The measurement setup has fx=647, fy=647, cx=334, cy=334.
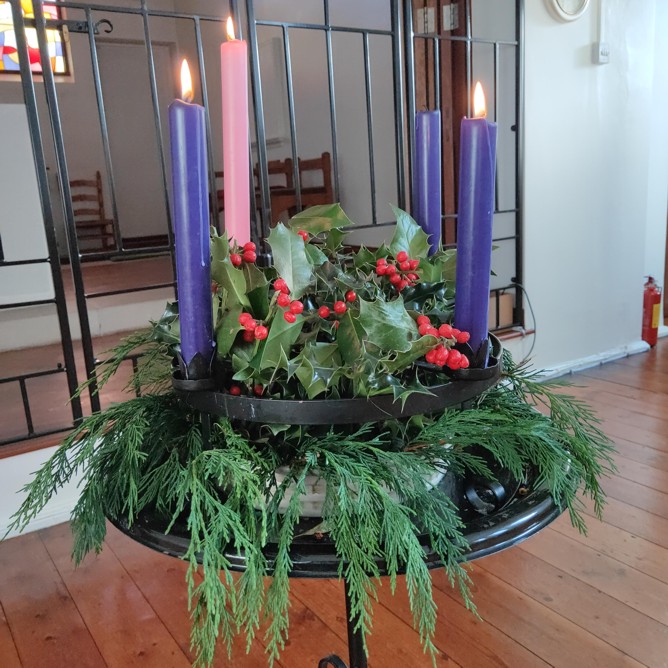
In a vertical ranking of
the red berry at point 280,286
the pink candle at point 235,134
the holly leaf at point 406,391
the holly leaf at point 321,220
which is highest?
the pink candle at point 235,134

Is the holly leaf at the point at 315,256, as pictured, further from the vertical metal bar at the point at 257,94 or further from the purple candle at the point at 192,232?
the vertical metal bar at the point at 257,94

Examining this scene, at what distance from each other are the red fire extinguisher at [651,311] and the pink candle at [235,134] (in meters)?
2.96

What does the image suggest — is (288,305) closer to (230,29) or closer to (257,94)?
(230,29)

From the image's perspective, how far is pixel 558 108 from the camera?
2.66 metres

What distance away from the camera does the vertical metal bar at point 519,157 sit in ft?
8.14

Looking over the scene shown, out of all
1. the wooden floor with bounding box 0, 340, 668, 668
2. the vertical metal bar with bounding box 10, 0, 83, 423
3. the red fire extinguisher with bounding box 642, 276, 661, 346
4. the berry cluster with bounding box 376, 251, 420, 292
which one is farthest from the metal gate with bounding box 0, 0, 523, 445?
the red fire extinguisher with bounding box 642, 276, 661, 346

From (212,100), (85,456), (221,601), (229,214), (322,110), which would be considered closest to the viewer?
(221,601)

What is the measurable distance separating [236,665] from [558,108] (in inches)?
93.9

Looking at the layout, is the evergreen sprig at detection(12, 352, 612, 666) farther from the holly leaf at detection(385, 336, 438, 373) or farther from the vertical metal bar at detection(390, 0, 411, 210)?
the vertical metal bar at detection(390, 0, 411, 210)

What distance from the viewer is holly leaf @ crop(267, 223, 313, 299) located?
52 centimetres

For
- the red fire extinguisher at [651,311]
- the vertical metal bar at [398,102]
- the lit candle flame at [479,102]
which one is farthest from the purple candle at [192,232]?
the red fire extinguisher at [651,311]

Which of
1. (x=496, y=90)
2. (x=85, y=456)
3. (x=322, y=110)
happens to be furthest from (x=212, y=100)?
(x=85, y=456)

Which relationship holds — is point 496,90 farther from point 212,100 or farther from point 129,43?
point 129,43

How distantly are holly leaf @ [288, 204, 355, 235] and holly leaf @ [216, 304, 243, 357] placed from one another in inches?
5.8
